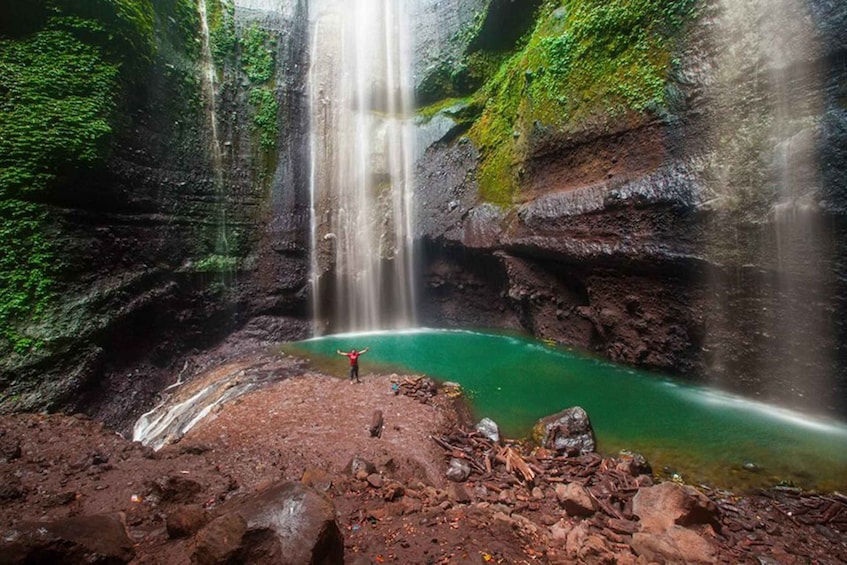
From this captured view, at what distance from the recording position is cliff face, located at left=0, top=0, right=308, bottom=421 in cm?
916

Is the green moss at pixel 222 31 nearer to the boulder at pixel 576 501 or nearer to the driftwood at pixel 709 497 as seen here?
the driftwood at pixel 709 497

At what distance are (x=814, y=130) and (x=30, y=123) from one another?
1744 cm

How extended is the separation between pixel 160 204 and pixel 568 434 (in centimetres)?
1415

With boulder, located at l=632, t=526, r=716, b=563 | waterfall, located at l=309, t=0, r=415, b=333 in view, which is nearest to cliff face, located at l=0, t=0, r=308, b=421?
waterfall, located at l=309, t=0, r=415, b=333

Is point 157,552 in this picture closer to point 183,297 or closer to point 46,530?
point 46,530

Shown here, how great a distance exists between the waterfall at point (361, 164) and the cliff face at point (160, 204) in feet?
2.91

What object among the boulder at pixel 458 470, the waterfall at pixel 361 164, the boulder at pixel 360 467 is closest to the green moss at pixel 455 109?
the waterfall at pixel 361 164

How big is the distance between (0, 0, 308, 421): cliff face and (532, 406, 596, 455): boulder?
9.93 metres

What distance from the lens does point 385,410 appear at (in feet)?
24.8

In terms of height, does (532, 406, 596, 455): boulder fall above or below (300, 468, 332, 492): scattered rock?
below

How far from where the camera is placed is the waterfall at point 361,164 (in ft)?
55.6

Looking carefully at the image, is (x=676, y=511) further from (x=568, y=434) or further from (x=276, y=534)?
(x=276, y=534)

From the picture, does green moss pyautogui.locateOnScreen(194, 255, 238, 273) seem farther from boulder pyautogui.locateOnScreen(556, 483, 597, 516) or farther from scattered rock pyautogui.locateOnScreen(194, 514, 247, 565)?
boulder pyautogui.locateOnScreen(556, 483, 597, 516)

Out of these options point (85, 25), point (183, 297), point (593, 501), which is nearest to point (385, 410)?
point (593, 501)
